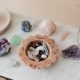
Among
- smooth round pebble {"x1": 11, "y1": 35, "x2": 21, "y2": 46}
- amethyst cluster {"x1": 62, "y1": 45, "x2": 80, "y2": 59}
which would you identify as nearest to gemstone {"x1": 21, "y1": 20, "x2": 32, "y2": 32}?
smooth round pebble {"x1": 11, "y1": 35, "x2": 21, "y2": 46}

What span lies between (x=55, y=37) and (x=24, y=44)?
0.14 m

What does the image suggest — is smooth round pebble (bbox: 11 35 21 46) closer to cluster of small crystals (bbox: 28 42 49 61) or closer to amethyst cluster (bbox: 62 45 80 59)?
cluster of small crystals (bbox: 28 42 49 61)

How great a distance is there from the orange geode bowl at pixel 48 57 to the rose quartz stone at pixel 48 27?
0.04m

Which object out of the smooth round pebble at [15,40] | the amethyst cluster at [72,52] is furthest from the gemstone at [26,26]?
the amethyst cluster at [72,52]

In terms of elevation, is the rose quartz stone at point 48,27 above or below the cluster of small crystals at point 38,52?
above

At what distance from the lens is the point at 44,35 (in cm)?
83

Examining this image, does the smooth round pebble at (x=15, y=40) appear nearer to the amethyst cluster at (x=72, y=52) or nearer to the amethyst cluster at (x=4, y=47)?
the amethyst cluster at (x=4, y=47)

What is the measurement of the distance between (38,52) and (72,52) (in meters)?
0.12

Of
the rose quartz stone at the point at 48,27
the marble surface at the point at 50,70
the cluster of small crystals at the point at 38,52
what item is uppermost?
the rose quartz stone at the point at 48,27

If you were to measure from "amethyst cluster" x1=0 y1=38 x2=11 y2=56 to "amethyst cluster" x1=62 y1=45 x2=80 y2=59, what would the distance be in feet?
0.64

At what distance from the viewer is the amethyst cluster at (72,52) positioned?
77 centimetres

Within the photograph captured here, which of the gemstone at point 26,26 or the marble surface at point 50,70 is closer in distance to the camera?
the marble surface at point 50,70

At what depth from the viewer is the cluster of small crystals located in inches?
29.7

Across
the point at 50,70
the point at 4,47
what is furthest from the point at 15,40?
the point at 50,70
